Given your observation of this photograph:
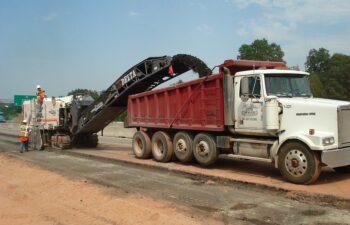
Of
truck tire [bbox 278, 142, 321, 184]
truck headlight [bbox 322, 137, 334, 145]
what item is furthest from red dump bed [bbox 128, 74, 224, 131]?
truck headlight [bbox 322, 137, 334, 145]

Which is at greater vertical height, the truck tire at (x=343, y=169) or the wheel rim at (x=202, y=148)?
the wheel rim at (x=202, y=148)

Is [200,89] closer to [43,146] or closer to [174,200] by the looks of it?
A: [174,200]

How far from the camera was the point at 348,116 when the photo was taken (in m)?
9.97

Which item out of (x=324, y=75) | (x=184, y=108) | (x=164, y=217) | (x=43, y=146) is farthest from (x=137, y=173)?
(x=324, y=75)

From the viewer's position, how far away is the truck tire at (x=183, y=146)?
13.4 metres

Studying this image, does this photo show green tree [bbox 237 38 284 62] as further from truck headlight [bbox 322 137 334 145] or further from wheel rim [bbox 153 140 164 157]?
truck headlight [bbox 322 137 334 145]

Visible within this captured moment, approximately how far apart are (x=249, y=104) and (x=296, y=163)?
6.98ft

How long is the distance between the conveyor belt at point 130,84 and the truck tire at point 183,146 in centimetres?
204

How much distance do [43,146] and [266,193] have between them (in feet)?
44.9

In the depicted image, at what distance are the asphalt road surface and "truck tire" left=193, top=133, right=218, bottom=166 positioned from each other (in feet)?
3.42

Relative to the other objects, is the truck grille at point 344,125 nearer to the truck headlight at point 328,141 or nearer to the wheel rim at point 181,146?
the truck headlight at point 328,141

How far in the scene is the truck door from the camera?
1124 centimetres

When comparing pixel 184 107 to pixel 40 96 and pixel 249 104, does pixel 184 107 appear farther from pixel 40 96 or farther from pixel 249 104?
pixel 40 96

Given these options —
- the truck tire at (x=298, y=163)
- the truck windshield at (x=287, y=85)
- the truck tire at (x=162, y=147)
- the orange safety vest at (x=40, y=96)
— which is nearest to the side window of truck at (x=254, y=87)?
the truck windshield at (x=287, y=85)
